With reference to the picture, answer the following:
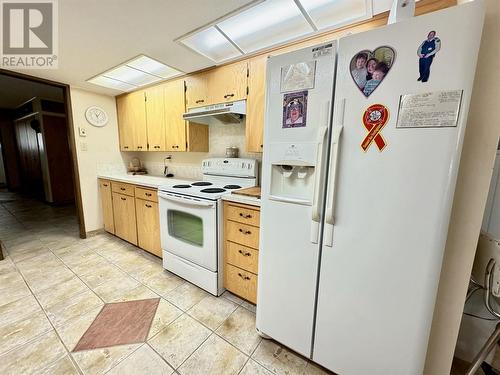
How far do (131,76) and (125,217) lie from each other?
1839 mm

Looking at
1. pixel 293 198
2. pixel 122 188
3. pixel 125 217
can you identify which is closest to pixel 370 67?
pixel 293 198

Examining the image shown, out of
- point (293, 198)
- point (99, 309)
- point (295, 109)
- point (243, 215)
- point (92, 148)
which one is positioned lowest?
point (99, 309)

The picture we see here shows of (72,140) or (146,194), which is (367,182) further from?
(72,140)

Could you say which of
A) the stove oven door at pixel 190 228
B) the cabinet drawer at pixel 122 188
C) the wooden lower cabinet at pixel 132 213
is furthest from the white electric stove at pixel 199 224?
the cabinet drawer at pixel 122 188

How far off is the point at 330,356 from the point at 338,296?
0.39m

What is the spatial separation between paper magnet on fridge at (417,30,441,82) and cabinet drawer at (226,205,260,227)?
1176 millimetres

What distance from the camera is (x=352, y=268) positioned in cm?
102

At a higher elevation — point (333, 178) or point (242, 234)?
point (333, 178)

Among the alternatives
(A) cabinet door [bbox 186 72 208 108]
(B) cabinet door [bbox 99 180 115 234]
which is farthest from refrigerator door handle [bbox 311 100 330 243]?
(B) cabinet door [bbox 99 180 115 234]

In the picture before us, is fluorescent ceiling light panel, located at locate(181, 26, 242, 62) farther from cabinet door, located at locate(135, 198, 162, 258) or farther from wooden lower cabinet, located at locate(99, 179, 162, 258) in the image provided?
cabinet door, located at locate(135, 198, 162, 258)

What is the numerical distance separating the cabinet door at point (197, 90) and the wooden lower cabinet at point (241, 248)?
4.19 feet

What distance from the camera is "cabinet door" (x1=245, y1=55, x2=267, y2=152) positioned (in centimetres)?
181

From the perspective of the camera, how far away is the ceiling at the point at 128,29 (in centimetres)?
131

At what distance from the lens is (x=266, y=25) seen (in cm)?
151
